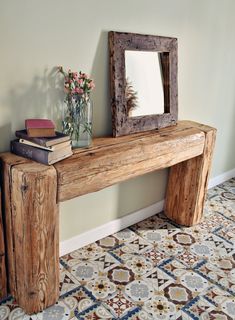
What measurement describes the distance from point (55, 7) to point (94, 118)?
601 millimetres

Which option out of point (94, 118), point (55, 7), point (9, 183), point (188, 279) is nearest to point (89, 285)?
point (188, 279)

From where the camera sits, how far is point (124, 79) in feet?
6.20

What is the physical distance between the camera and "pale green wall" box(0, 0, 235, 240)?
1.54 m

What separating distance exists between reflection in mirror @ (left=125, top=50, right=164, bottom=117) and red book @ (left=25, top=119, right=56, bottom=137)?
58 cm

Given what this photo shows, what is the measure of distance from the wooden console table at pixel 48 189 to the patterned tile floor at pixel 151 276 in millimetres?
180

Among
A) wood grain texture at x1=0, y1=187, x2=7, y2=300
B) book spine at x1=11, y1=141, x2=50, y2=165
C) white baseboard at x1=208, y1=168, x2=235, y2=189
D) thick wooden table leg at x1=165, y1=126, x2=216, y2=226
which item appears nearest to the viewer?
book spine at x1=11, y1=141, x2=50, y2=165

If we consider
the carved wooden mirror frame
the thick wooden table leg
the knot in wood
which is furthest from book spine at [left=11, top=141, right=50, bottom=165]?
the thick wooden table leg

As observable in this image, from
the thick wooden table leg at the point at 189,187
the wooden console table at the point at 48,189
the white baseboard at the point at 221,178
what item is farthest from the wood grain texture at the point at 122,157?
the white baseboard at the point at 221,178

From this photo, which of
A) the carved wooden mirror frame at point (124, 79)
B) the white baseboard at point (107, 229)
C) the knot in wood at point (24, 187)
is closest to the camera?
the knot in wood at point (24, 187)

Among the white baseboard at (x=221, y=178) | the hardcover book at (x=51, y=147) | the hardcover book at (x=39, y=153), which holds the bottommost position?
the white baseboard at (x=221, y=178)

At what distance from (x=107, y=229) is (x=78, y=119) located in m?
0.86

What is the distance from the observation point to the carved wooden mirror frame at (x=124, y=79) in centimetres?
184

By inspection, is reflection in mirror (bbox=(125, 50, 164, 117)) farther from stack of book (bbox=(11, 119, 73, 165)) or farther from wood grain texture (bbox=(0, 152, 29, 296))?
wood grain texture (bbox=(0, 152, 29, 296))

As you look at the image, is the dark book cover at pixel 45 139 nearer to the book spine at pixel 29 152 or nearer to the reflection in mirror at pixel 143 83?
the book spine at pixel 29 152
